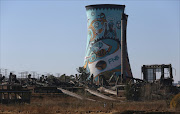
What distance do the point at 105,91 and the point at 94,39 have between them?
100 ft

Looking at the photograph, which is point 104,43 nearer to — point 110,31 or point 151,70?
point 110,31

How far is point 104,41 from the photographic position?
9031 centimetres

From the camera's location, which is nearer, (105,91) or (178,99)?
(178,99)

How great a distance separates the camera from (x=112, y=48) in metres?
90.4

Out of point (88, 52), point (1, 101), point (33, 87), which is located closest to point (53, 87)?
point (33, 87)

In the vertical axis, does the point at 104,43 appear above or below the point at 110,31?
below

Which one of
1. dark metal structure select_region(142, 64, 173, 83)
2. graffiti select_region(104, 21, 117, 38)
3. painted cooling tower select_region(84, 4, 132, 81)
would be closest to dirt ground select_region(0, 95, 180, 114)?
dark metal structure select_region(142, 64, 173, 83)

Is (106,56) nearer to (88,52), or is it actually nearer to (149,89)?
(88,52)

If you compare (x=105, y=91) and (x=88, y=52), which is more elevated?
(x=88, y=52)

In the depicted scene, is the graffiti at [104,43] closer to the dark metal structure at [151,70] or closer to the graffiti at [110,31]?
the graffiti at [110,31]

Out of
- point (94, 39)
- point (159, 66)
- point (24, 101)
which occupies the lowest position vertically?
point (24, 101)

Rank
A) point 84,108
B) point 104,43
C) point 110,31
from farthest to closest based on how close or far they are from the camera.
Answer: point 110,31 → point 104,43 → point 84,108

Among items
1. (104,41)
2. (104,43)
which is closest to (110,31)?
(104,41)

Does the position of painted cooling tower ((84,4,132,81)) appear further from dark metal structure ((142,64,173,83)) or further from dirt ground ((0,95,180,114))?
dirt ground ((0,95,180,114))
